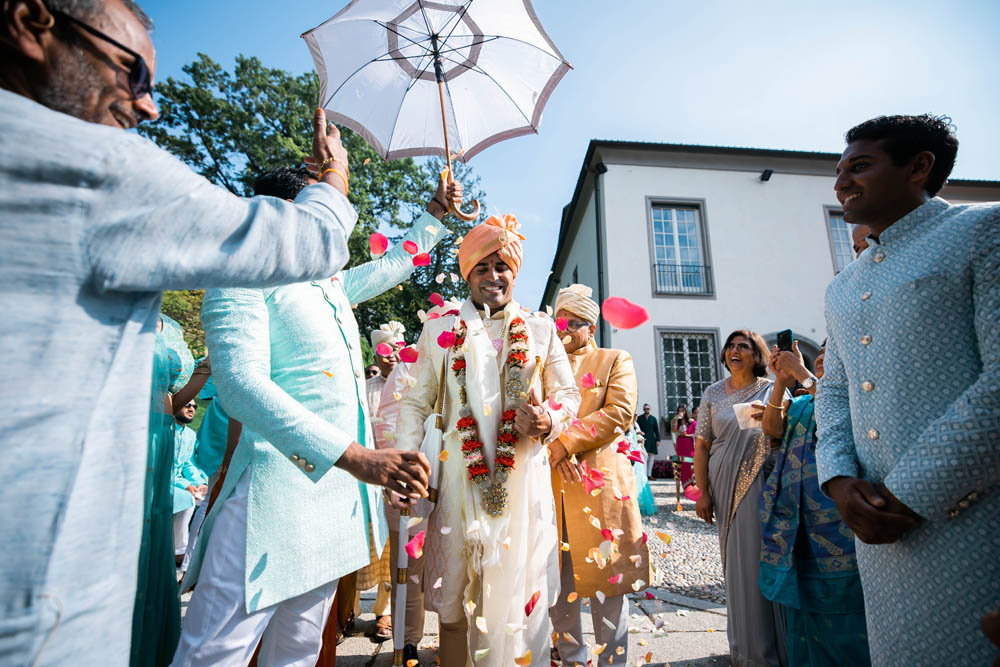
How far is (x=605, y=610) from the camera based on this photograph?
2762mm

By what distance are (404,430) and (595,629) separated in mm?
A: 1498

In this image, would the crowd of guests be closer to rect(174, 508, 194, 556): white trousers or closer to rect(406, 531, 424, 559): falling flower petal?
rect(406, 531, 424, 559): falling flower petal

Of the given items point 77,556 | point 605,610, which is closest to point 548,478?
point 605,610

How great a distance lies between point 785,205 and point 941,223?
A: 1535cm

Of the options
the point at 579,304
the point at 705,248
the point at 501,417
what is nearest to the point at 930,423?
the point at 501,417

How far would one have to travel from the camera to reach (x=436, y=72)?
129 inches

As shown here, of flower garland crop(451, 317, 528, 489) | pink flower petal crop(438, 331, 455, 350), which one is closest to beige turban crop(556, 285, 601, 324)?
flower garland crop(451, 317, 528, 489)

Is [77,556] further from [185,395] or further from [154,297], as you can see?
[185,395]

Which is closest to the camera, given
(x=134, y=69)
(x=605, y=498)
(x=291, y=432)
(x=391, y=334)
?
(x=134, y=69)

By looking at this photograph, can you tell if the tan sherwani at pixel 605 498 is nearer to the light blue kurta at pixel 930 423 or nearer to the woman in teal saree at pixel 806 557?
the woman in teal saree at pixel 806 557

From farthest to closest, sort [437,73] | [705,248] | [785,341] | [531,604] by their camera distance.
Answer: [705,248] → [437,73] → [785,341] → [531,604]

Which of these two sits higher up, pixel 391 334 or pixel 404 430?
pixel 391 334

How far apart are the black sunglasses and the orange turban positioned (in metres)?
1.59

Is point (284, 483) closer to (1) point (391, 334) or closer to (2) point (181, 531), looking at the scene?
(1) point (391, 334)
